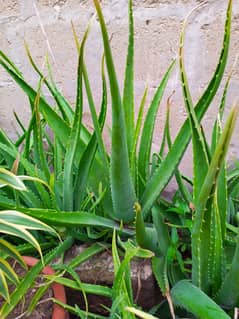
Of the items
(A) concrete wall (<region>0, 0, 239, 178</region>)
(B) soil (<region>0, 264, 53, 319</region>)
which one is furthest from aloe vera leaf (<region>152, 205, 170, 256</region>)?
(A) concrete wall (<region>0, 0, 239, 178</region>)

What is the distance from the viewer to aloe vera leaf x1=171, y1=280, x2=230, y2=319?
0.68 meters

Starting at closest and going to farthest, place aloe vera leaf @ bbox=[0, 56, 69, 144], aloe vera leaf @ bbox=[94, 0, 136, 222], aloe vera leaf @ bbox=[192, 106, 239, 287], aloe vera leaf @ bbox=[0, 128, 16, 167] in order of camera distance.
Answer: aloe vera leaf @ bbox=[192, 106, 239, 287], aloe vera leaf @ bbox=[94, 0, 136, 222], aloe vera leaf @ bbox=[0, 56, 69, 144], aloe vera leaf @ bbox=[0, 128, 16, 167]

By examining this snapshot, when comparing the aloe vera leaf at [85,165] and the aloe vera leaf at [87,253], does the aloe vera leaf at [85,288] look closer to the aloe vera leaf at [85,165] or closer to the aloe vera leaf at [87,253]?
the aloe vera leaf at [87,253]

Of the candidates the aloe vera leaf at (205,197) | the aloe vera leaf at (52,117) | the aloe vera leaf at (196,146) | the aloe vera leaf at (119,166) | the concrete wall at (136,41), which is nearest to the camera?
the aloe vera leaf at (205,197)

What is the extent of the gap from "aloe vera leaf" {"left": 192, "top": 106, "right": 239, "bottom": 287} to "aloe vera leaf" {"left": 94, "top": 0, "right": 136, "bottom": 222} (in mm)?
201

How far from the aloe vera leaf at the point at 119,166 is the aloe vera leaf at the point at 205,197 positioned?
201mm

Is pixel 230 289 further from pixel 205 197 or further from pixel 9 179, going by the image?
pixel 9 179

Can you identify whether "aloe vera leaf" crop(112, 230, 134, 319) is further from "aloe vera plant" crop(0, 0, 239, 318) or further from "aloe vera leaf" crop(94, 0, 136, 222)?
"aloe vera leaf" crop(94, 0, 136, 222)

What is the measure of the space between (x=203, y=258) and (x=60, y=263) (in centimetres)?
32

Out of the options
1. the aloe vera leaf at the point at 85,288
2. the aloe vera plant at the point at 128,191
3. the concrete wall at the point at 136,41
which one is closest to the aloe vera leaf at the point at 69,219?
the aloe vera plant at the point at 128,191

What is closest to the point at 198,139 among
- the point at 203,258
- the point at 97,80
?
the point at 203,258

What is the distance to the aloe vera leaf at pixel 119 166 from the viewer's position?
2.50 ft

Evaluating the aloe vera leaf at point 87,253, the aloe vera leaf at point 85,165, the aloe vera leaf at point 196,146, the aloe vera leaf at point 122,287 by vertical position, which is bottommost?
the aloe vera leaf at point 87,253

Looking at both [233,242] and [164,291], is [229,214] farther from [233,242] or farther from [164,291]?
[164,291]
